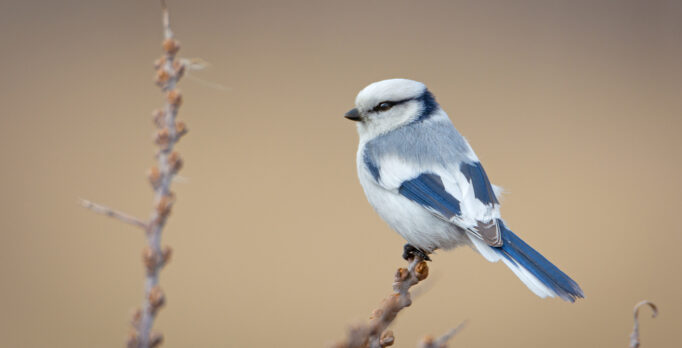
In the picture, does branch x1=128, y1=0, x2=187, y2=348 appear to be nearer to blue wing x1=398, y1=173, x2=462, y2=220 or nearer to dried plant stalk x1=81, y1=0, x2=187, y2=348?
dried plant stalk x1=81, y1=0, x2=187, y2=348

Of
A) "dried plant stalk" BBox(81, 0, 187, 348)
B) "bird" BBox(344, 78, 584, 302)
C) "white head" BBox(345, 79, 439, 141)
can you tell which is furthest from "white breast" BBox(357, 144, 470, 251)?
"dried plant stalk" BBox(81, 0, 187, 348)

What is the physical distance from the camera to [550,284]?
2.40ft

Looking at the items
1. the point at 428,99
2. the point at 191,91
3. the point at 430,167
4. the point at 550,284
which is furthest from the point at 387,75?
the point at 550,284

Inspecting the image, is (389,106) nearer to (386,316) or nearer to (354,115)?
(354,115)

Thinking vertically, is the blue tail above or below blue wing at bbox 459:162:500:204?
below

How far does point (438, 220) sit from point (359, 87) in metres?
1.47

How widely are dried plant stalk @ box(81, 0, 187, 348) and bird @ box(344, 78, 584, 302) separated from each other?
0.52 metres

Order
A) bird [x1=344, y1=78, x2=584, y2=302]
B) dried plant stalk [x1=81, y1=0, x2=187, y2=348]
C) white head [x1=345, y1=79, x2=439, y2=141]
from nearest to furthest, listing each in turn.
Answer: dried plant stalk [x1=81, y1=0, x2=187, y2=348] < bird [x1=344, y1=78, x2=584, y2=302] < white head [x1=345, y1=79, x2=439, y2=141]

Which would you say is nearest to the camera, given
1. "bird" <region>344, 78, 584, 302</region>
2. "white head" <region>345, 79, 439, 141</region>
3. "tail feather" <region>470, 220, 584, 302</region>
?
"tail feather" <region>470, 220, 584, 302</region>

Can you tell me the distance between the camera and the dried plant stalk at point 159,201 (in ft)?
1.04

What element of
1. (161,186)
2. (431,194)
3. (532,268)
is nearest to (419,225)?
(431,194)

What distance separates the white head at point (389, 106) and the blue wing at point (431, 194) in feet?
0.46

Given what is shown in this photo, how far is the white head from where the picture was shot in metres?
0.96

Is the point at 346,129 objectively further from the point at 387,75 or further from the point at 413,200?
the point at 413,200
